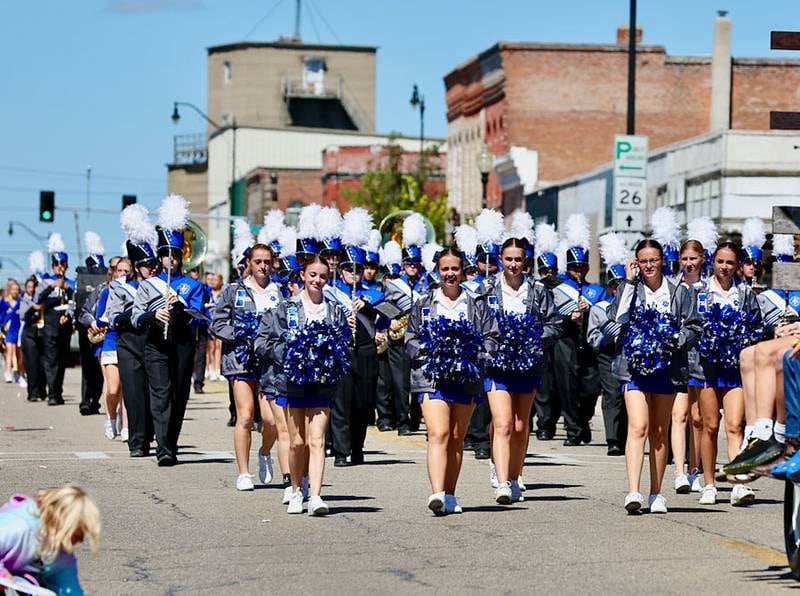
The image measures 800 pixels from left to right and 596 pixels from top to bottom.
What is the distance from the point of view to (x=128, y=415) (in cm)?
1892

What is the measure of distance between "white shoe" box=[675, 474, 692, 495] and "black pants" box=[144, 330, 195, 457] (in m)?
4.98

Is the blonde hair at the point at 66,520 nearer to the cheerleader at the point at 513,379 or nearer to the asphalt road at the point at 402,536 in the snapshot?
the asphalt road at the point at 402,536

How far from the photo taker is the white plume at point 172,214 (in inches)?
706

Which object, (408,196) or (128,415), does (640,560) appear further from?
(408,196)

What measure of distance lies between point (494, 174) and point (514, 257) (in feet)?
192

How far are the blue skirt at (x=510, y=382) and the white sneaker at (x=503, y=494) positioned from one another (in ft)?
2.40

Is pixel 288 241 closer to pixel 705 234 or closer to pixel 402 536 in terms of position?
pixel 705 234

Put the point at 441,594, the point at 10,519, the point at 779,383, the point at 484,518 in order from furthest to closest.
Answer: the point at 484,518 → the point at 779,383 → the point at 441,594 → the point at 10,519

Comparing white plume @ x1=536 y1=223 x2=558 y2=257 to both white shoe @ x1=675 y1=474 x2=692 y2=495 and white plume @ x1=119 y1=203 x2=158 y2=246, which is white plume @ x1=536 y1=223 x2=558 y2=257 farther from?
white shoe @ x1=675 y1=474 x2=692 y2=495

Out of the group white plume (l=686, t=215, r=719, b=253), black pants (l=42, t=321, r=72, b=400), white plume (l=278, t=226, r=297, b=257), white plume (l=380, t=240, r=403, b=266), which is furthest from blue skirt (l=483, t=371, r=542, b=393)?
black pants (l=42, t=321, r=72, b=400)

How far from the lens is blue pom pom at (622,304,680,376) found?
1373 centimetres

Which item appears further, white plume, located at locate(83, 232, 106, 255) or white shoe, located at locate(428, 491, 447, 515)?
white plume, located at locate(83, 232, 106, 255)

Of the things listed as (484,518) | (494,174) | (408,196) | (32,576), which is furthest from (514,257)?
(408,196)

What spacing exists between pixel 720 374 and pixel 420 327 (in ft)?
8.47
